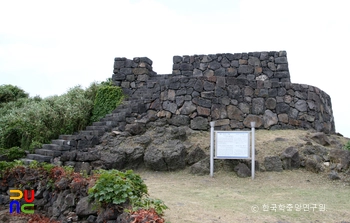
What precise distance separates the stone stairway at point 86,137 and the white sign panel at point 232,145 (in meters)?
3.87

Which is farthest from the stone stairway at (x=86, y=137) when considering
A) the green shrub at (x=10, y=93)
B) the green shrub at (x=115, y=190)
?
the green shrub at (x=10, y=93)

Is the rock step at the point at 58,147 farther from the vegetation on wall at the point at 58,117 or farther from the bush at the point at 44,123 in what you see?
the bush at the point at 44,123

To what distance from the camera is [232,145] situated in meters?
8.80

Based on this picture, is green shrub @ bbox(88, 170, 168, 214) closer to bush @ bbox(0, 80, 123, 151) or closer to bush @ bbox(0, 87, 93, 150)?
bush @ bbox(0, 80, 123, 151)

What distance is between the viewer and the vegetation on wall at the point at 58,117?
474 inches

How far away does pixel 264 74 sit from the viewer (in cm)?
1441

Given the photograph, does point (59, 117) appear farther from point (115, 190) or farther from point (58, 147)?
point (115, 190)

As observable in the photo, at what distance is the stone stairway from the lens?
1023 cm

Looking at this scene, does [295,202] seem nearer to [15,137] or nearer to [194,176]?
[194,176]

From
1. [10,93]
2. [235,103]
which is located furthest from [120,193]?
[10,93]

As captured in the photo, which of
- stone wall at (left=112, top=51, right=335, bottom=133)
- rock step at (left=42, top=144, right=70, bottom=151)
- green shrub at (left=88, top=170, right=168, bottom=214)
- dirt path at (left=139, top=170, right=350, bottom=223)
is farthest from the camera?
stone wall at (left=112, top=51, right=335, bottom=133)

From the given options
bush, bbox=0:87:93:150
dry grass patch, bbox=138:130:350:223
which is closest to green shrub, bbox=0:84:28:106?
bush, bbox=0:87:93:150

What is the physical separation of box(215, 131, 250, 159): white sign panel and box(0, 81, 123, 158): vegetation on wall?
5.95m

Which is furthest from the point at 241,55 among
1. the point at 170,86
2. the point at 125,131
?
the point at 125,131
